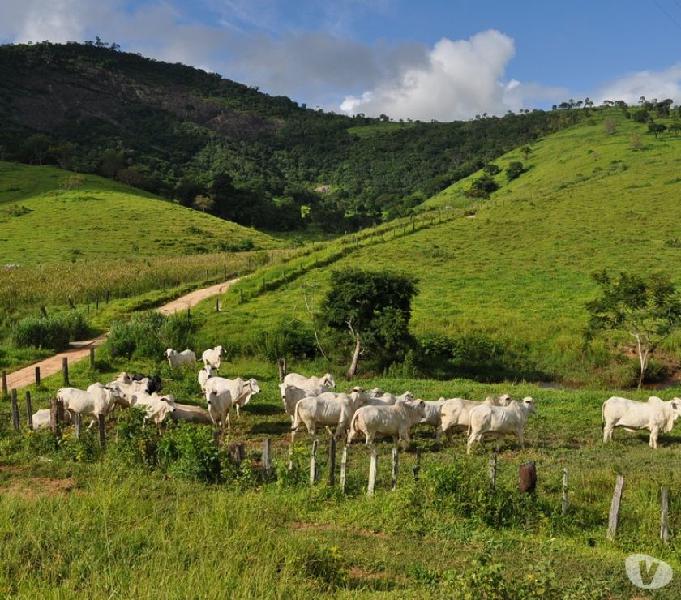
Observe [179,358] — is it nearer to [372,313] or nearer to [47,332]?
[47,332]

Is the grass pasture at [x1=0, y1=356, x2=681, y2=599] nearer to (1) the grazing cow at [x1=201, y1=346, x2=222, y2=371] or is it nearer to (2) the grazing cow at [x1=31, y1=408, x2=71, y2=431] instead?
(2) the grazing cow at [x1=31, y1=408, x2=71, y2=431]

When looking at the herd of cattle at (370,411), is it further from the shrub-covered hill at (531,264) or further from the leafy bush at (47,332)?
the leafy bush at (47,332)

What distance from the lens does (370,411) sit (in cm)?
1491

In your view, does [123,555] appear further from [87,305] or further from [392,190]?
[392,190]

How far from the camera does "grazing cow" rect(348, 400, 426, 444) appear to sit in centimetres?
1483

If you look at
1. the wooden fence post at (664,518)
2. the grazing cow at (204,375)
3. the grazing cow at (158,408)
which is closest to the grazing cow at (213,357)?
the grazing cow at (204,375)

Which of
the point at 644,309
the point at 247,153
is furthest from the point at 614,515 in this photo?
the point at 247,153

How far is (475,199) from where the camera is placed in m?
84.7

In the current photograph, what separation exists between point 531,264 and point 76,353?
30.1m

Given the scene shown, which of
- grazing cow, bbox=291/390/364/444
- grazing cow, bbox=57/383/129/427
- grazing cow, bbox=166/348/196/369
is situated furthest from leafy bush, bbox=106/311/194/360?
grazing cow, bbox=291/390/364/444

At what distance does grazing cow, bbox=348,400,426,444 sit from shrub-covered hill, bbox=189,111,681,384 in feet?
40.8

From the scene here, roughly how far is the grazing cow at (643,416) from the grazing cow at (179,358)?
16.0 m

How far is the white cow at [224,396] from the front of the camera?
16.5 metres

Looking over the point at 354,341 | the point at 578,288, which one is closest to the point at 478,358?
the point at 354,341
